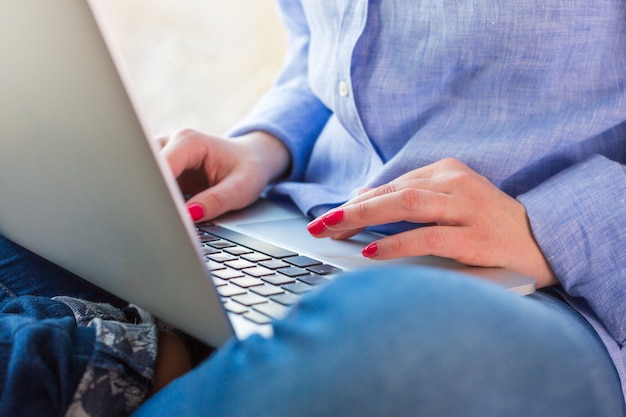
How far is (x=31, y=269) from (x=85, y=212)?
18 centimetres

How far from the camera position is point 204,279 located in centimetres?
42

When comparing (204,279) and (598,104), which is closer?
(204,279)

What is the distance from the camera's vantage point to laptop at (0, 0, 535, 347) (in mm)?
401

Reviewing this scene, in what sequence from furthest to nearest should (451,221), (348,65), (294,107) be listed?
1. (294,107)
2. (348,65)
3. (451,221)

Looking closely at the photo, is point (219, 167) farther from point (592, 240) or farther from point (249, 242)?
point (592, 240)

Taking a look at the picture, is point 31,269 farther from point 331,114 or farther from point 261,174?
point 331,114

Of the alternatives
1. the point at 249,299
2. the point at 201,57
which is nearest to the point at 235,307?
the point at 249,299

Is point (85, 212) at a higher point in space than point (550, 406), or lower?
higher

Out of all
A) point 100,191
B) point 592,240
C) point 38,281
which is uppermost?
point 100,191

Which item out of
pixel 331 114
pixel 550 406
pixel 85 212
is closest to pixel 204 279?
pixel 85 212

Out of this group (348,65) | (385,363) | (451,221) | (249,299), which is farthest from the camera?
(348,65)

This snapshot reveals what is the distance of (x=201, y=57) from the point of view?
1627mm

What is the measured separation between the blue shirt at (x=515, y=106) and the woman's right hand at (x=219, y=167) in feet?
0.19

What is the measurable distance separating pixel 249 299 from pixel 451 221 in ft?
0.65
